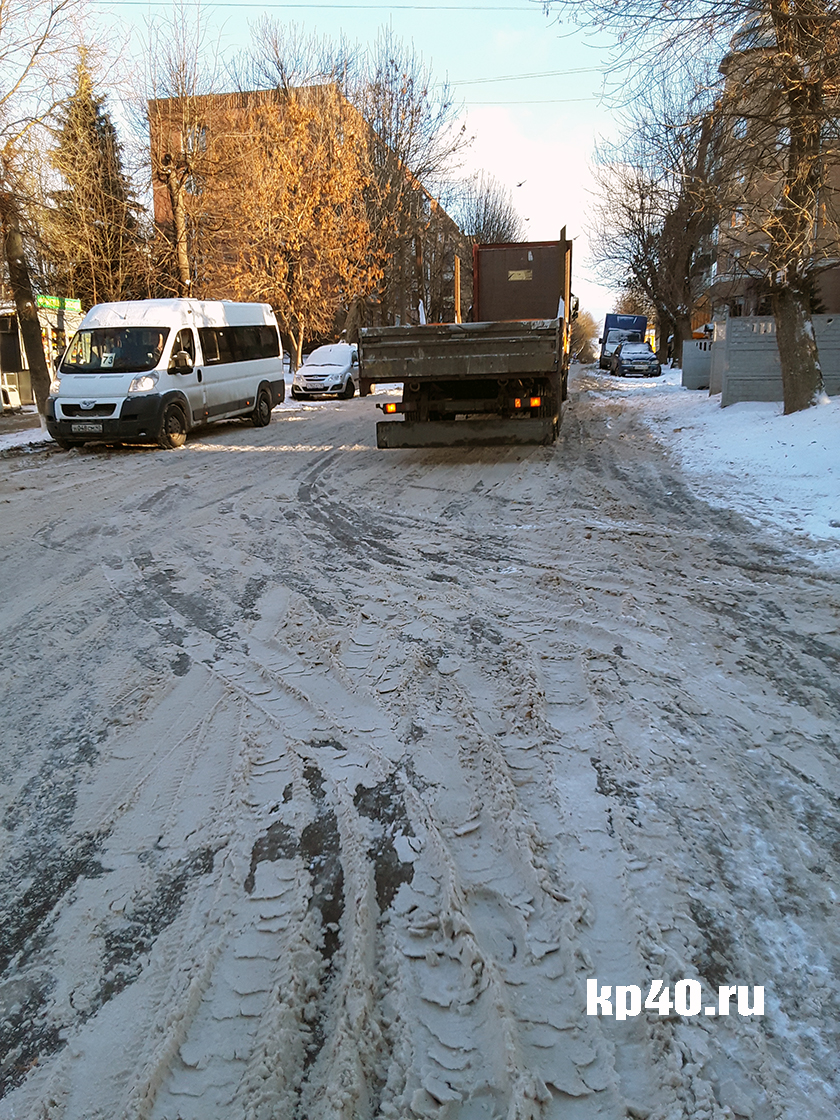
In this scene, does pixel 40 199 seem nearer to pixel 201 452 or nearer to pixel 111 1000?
pixel 201 452

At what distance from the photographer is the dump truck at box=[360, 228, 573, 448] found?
33.6 ft

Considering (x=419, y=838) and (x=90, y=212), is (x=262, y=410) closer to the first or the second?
(x=90, y=212)

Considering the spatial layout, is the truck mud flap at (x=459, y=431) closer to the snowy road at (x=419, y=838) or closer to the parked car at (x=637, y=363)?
the snowy road at (x=419, y=838)

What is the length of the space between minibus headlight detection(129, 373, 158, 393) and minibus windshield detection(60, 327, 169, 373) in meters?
0.25

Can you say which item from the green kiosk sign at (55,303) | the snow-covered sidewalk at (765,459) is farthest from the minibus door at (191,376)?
the snow-covered sidewalk at (765,459)

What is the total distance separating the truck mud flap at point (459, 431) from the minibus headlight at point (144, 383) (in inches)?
189

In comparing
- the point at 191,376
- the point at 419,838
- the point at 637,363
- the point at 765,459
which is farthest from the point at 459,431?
the point at 637,363

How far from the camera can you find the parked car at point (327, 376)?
2458cm

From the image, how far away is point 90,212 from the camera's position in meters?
20.9

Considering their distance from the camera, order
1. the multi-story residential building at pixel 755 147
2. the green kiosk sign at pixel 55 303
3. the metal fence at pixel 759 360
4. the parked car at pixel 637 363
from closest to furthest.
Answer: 1. the multi-story residential building at pixel 755 147
2. the metal fence at pixel 759 360
3. the green kiosk sign at pixel 55 303
4. the parked car at pixel 637 363

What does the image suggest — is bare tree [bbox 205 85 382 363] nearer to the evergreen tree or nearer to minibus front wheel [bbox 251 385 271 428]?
the evergreen tree

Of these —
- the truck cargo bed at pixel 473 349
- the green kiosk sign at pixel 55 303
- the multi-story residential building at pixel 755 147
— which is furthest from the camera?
the green kiosk sign at pixel 55 303

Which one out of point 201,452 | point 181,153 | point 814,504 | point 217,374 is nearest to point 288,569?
point 814,504

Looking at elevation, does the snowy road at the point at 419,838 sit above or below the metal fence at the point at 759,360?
below
